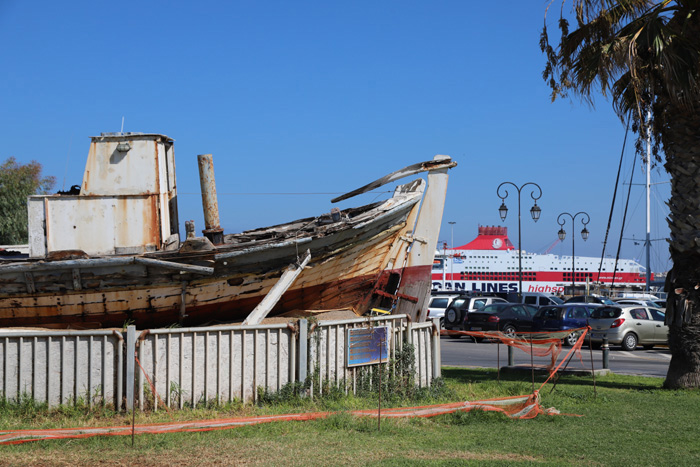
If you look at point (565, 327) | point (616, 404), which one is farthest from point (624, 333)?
point (616, 404)

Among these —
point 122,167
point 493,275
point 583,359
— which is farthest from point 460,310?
point 493,275

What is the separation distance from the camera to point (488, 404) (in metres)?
8.89

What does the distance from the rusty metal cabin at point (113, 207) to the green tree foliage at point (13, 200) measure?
23.9 m

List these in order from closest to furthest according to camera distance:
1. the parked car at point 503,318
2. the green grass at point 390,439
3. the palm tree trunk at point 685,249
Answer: the green grass at point 390,439
the palm tree trunk at point 685,249
the parked car at point 503,318

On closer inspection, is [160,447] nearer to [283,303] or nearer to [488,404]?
[488,404]

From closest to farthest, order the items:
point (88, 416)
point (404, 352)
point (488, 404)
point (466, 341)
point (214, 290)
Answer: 1. point (88, 416)
2. point (488, 404)
3. point (404, 352)
4. point (214, 290)
5. point (466, 341)

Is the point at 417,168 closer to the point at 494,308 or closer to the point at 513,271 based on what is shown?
the point at 494,308

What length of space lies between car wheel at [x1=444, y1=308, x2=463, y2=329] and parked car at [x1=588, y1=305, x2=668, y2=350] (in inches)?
228

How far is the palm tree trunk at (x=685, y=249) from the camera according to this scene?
444 inches

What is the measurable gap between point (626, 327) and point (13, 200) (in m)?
27.8

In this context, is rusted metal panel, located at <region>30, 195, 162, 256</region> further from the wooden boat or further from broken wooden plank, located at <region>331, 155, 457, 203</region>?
broken wooden plank, located at <region>331, 155, 457, 203</region>

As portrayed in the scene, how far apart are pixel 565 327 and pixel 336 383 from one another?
13.9 meters

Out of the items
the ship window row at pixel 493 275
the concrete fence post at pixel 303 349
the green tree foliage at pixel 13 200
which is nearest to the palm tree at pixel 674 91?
the concrete fence post at pixel 303 349

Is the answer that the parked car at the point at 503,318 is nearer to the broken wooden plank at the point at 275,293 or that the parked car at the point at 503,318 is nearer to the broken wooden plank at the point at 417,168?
the broken wooden plank at the point at 417,168
